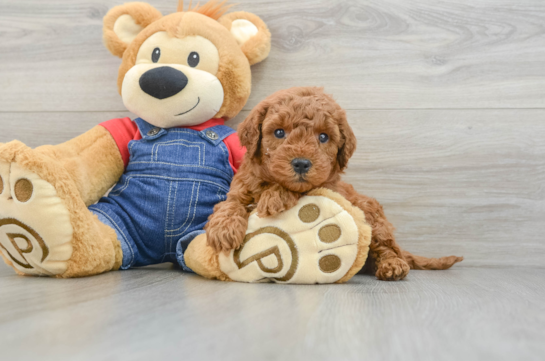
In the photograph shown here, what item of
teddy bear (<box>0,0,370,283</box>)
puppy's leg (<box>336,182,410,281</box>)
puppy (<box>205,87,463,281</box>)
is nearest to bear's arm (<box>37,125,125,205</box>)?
teddy bear (<box>0,0,370,283</box>)

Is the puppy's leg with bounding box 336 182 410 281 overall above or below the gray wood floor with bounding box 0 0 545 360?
below

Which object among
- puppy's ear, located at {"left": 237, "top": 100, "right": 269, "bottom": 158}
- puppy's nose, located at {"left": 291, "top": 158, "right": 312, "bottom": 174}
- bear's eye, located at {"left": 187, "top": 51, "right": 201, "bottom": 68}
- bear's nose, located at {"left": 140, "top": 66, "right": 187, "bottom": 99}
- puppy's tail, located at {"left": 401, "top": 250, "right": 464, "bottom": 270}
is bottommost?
puppy's tail, located at {"left": 401, "top": 250, "right": 464, "bottom": 270}

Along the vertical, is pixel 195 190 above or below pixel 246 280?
above

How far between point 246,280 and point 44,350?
1.46ft

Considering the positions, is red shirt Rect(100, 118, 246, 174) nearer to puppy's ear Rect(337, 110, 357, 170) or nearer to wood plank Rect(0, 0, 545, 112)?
wood plank Rect(0, 0, 545, 112)

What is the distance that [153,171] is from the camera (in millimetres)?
1032

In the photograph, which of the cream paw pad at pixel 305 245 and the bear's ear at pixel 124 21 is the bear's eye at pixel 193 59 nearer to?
the bear's ear at pixel 124 21

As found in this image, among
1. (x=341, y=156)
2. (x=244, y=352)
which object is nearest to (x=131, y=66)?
(x=341, y=156)

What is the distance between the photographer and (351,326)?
541 millimetres

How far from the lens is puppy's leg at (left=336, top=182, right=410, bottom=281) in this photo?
0.91 meters

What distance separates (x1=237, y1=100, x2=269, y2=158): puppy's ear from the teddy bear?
0.50 feet

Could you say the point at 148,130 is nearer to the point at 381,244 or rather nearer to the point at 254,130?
the point at 254,130

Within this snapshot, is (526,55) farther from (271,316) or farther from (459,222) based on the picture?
(271,316)

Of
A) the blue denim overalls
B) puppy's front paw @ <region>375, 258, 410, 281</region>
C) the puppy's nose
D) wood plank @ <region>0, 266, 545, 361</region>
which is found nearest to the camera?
wood plank @ <region>0, 266, 545, 361</region>
